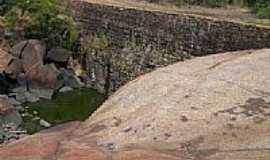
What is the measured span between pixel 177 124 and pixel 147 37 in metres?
18.5

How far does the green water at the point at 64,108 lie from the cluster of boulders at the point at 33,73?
1.32 ft

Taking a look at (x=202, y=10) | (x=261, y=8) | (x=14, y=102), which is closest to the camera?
(x=261, y=8)

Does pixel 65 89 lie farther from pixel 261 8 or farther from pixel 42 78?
pixel 261 8

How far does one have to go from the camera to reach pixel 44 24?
1252 inches

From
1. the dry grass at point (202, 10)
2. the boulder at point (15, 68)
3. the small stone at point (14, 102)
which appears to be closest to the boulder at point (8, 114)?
the small stone at point (14, 102)

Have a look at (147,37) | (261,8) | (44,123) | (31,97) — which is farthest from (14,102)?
(261,8)

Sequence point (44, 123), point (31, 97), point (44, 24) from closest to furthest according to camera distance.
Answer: point (44, 123), point (31, 97), point (44, 24)

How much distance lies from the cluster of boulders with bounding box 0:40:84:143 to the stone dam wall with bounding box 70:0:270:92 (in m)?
1.28

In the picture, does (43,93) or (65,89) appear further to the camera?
(65,89)

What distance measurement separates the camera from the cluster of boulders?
27828 mm

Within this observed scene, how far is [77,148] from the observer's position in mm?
7793

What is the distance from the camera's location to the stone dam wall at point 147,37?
72.2 feet

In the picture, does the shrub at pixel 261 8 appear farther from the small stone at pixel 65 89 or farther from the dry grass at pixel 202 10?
the small stone at pixel 65 89

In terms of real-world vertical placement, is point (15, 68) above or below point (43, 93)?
above
